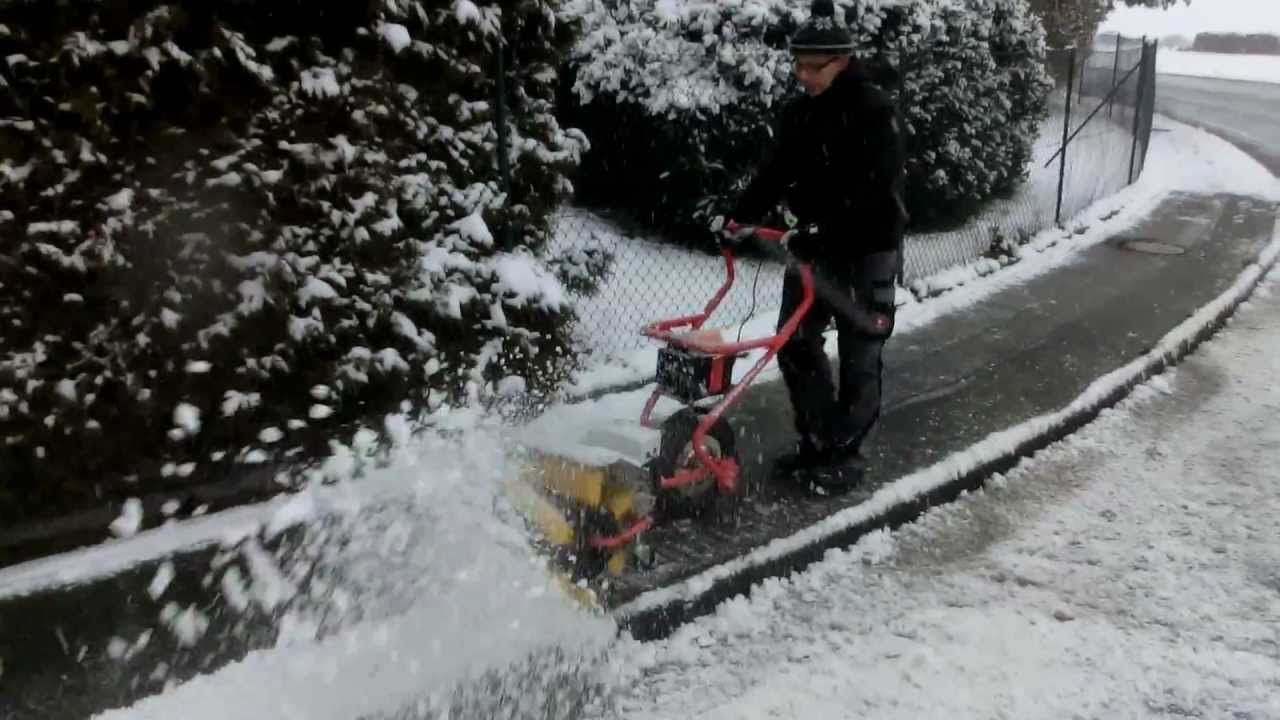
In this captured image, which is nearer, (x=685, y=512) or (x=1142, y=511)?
(x=685, y=512)

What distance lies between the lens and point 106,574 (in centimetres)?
351

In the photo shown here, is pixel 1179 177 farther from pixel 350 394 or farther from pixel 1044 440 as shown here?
pixel 350 394

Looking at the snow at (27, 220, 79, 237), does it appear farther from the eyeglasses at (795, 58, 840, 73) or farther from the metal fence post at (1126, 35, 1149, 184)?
the metal fence post at (1126, 35, 1149, 184)

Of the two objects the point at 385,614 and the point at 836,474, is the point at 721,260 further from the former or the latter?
the point at 385,614

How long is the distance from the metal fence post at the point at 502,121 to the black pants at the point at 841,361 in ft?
4.53

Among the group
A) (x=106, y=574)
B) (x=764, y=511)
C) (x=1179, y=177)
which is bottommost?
(x=1179, y=177)

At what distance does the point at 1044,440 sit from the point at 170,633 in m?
4.06

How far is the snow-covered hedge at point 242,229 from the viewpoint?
326cm

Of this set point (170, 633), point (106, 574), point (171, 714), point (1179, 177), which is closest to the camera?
point (171, 714)

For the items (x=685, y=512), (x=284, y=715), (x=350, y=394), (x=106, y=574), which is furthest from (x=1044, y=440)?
(x=106, y=574)

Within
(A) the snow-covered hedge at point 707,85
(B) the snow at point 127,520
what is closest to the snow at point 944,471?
(B) the snow at point 127,520

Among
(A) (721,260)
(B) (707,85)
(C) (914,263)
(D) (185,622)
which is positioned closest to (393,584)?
(D) (185,622)

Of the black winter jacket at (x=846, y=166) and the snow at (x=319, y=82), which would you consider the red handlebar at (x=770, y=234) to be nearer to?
the black winter jacket at (x=846, y=166)

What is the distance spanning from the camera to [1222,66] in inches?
1559
